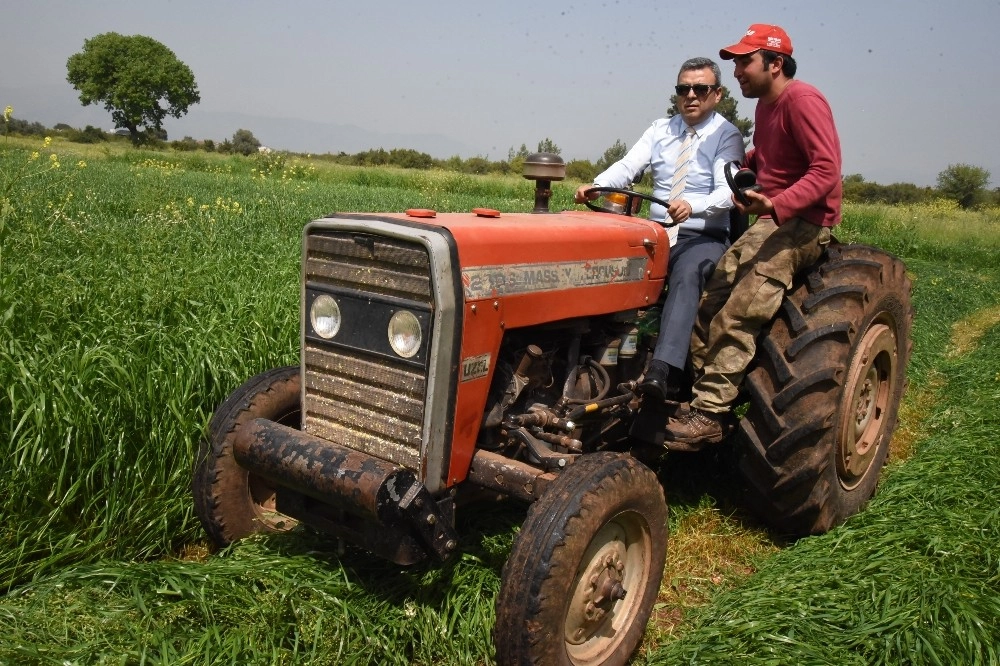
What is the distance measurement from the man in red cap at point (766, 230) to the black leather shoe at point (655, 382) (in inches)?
9.3

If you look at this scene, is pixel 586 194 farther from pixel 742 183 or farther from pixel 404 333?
pixel 404 333

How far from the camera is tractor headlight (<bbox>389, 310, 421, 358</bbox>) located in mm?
2555

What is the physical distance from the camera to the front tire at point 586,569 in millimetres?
2322

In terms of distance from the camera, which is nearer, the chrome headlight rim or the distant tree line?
the chrome headlight rim

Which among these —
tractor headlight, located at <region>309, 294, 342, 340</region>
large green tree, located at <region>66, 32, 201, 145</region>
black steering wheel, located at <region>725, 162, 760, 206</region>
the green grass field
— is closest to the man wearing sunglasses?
black steering wheel, located at <region>725, 162, 760, 206</region>

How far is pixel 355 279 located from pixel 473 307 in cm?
46

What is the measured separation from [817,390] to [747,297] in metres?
0.48

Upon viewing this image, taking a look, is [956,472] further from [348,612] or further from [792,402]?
[348,612]

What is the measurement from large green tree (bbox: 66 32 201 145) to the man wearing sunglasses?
222ft

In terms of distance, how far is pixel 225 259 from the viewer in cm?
550

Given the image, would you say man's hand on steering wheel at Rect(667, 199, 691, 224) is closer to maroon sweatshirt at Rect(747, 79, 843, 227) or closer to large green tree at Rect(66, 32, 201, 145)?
maroon sweatshirt at Rect(747, 79, 843, 227)

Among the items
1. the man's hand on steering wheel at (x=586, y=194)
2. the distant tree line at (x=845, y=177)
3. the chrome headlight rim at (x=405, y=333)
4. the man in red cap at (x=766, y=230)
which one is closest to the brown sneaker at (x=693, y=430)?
the man in red cap at (x=766, y=230)

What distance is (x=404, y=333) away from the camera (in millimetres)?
2592

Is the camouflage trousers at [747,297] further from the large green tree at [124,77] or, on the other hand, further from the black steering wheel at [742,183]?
the large green tree at [124,77]
